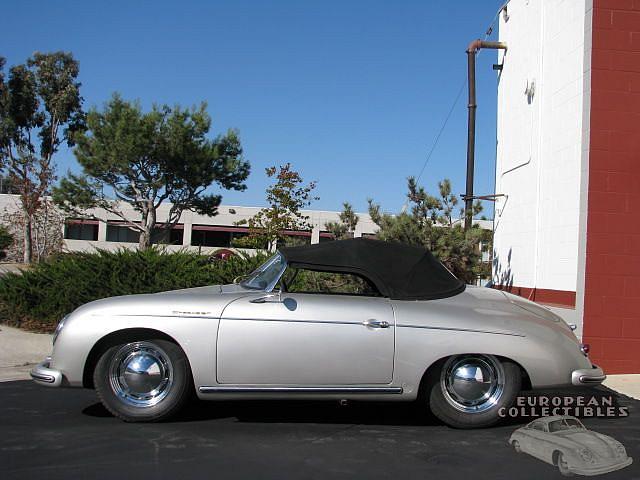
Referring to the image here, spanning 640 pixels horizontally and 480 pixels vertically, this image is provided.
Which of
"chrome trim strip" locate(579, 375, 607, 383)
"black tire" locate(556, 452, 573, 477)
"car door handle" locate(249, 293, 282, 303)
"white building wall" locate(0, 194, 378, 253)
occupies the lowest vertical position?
"black tire" locate(556, 452, 573, 477)

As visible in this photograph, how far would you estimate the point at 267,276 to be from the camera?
5035 millimetres

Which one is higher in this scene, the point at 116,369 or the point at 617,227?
the point at 617,227

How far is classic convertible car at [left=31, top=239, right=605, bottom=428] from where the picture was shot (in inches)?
176

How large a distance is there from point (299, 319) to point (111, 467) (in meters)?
1.58

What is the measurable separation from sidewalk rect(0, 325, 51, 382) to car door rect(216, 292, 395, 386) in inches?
135

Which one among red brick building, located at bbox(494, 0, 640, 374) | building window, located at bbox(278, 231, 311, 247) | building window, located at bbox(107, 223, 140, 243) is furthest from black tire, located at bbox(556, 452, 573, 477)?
building window, located at bbox(107, 223, 140, 243)

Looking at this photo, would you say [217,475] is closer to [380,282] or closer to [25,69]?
[380,282]

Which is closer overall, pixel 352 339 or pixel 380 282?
pixel 352 339

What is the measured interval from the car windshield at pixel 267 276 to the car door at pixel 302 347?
1.14 ft

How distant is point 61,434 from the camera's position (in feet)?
14.1

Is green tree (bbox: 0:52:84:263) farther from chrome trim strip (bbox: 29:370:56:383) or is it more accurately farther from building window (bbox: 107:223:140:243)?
chrome trim strip (bbox: 29:370:56:383)

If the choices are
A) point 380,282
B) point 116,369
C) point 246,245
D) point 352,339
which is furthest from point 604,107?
point 246,245

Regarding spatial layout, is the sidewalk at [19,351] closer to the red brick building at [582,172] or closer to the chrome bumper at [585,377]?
the chrome bumper at [585,377]

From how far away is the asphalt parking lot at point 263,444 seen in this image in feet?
12.0
